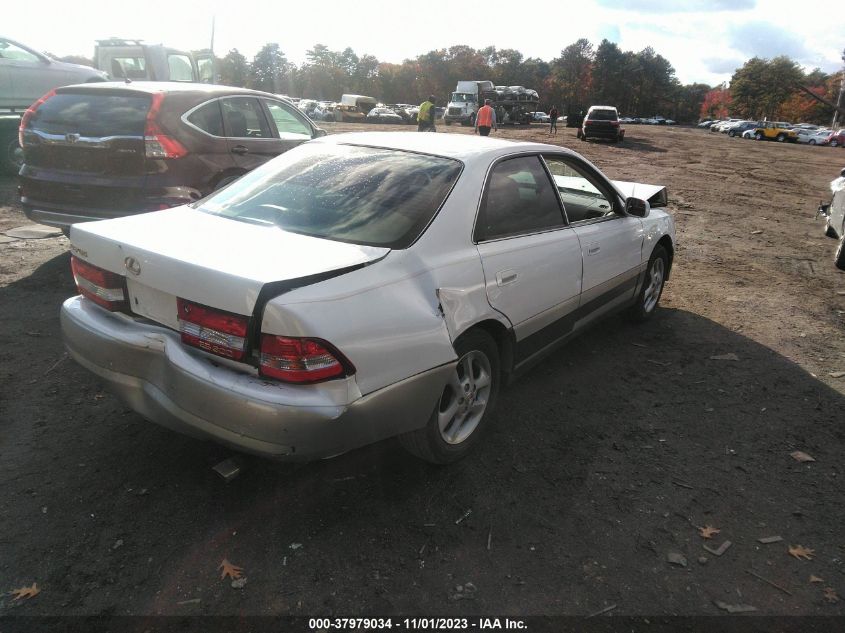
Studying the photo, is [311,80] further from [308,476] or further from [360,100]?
[308,476]

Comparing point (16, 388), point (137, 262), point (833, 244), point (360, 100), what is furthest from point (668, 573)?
point (360, 100)

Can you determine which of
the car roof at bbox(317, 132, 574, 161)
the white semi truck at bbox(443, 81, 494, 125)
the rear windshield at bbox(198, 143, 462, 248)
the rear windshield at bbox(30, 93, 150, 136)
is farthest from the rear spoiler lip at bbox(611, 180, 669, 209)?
the white semi truck at bbox(443, 81, 494, 125)

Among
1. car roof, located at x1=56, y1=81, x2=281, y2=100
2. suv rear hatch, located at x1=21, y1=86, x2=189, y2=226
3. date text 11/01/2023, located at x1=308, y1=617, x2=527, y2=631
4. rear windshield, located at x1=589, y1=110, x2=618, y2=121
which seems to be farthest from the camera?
rear windshield, located at x1=589, y1=110, x2=618, y2=121

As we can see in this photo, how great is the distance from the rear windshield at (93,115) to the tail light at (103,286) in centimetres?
290

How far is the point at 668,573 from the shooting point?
2.45m

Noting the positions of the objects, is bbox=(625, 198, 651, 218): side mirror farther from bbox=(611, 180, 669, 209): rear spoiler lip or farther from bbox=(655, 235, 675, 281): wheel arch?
bbox=(611, 180, 669, 209): rear spoiler lip

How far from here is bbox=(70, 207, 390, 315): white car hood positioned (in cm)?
221

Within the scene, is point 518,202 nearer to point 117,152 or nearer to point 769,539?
point 769,539

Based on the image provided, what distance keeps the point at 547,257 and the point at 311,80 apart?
339 feet

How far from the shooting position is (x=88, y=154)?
17.0 ft

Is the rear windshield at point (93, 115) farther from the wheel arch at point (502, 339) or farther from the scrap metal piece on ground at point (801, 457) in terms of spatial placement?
the scrap metal piece on ground at point (801, 457)

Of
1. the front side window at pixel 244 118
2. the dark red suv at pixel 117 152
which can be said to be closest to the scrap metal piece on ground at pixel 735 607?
the dark red suv at pixel 117 152

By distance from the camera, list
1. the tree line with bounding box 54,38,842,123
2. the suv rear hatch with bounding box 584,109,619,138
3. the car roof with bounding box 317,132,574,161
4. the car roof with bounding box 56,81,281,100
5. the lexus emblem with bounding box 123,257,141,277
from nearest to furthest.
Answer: the lexus emblem with bounding box 123,257,141,277 → the car roof with bounding box 317,132,574,161 → the car roof with bounding box 56,81,281,100 → the suv rear hatch with bounding box 584,109,619,138 → the tree line with bounding box 54,38,842,123

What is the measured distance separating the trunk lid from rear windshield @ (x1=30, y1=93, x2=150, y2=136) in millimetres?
2906
